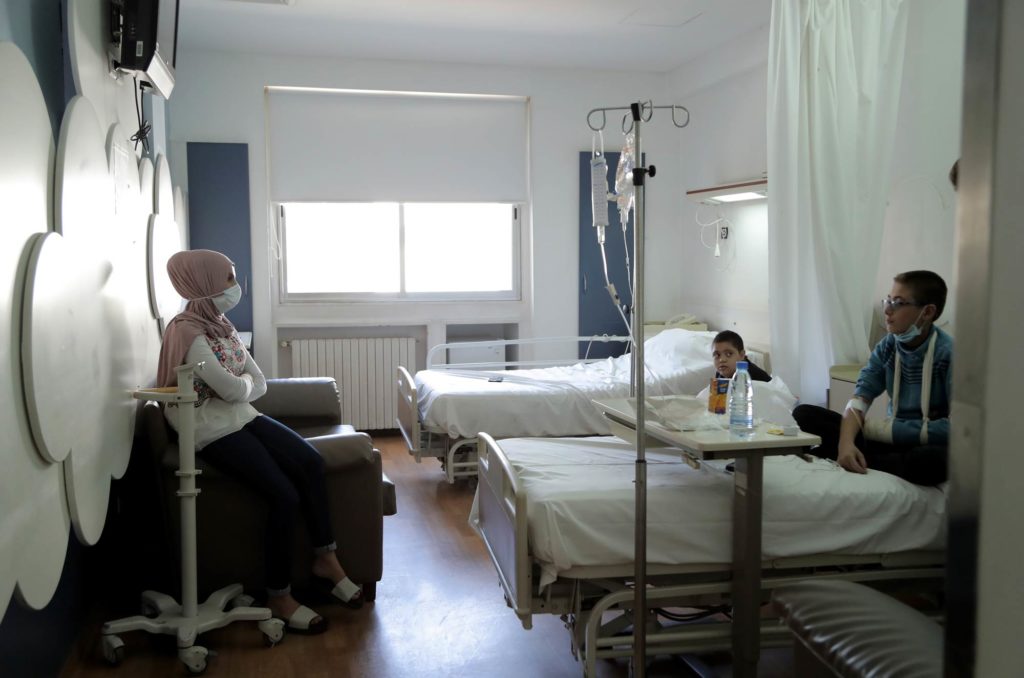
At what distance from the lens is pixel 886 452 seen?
2.67m

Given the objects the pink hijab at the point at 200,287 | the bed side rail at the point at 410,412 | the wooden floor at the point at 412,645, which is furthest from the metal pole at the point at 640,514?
the bed side rail at the point at 410,412

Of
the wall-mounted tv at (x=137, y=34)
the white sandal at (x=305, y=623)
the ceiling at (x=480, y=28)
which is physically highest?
the ceiling at (x=480, y=28)

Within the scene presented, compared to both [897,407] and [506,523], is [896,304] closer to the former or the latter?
[897,407]

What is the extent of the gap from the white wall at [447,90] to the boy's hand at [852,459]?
3.60m

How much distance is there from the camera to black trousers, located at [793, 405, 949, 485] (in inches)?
98.2

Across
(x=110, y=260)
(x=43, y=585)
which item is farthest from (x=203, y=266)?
(x=43, y=585)

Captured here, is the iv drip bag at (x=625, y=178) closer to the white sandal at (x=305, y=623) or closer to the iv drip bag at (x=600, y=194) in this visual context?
the iv drip bag at (x=600, y=194)

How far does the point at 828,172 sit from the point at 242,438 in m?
2.65

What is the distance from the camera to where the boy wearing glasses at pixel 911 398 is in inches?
101

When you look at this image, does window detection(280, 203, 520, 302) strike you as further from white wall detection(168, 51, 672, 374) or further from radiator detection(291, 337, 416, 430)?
radiator detection(291, 337, 416, 430)

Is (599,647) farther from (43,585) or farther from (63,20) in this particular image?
(63,20)

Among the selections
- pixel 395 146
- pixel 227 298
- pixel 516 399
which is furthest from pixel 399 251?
pixel 227 298

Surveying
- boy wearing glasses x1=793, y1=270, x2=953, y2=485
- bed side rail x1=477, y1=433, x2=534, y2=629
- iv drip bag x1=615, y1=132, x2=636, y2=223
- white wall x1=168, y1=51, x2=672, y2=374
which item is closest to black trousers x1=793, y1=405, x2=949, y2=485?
boy wearing glasses x1=793, y1=270, x2=953, y2=485

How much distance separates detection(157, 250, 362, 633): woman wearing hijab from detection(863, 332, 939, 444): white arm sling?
1.82 m
